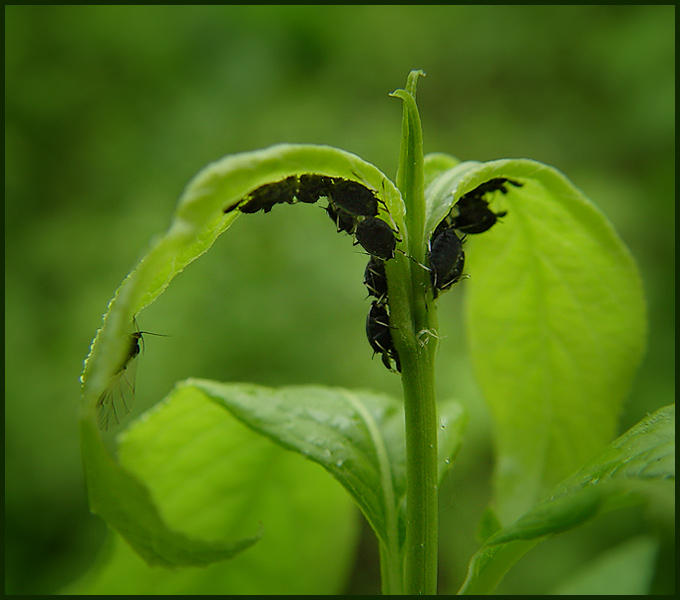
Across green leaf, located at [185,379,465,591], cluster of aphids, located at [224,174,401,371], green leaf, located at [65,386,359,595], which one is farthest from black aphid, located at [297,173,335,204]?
green leaf, located at [65,386,359,595]

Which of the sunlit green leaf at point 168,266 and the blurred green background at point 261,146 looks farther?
the blurred green background at point 261,146

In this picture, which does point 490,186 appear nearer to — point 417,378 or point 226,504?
point 417,378

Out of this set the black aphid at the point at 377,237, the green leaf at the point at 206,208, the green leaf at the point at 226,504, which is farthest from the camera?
the green leaf at the point at 226,504

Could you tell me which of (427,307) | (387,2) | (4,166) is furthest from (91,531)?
(387,2)

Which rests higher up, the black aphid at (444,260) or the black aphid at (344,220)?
the black aphid at (344,220)

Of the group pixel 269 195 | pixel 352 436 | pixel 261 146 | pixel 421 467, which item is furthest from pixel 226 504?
pixel 261 146

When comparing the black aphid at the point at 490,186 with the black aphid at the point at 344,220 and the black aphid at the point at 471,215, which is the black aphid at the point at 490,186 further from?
the black aphid at the point at 344,220

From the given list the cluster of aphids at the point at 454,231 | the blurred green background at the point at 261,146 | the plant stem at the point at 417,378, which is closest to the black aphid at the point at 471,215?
the cluster of aphids at the point at 454,231
